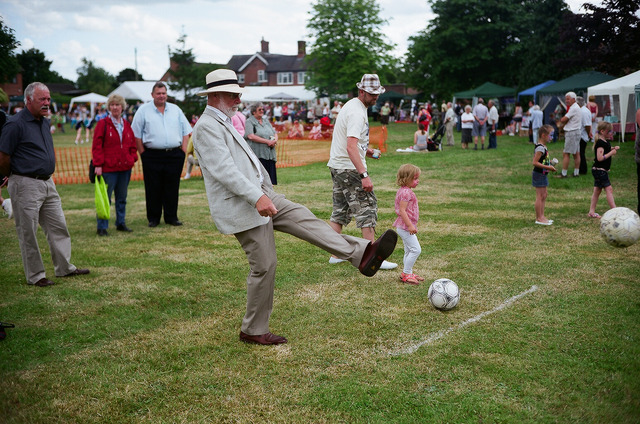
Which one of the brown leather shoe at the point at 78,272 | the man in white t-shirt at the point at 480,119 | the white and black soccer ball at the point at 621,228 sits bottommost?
the brown leather shoe at the point at 78,272

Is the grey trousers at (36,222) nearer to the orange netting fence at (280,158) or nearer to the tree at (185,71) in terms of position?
the orange netting fence at (280,158)

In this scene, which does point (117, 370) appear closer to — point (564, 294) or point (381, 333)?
point (381, 333)

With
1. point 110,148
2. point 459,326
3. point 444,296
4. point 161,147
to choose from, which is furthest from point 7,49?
point 459,326

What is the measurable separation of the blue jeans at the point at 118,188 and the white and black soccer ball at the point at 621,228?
23.5 feet

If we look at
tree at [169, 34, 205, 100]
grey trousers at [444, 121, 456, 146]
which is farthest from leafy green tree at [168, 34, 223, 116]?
grey trousers at [444, 121, 456, 146]

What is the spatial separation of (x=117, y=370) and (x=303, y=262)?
3.43m

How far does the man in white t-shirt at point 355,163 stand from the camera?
6.45m

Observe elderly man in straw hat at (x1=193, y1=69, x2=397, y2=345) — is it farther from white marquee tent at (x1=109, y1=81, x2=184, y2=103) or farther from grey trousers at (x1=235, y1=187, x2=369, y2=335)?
white marquee tent at (x1=109, y1=81, x2=184, y2=103)

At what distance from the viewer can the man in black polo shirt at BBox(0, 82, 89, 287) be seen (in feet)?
20.8

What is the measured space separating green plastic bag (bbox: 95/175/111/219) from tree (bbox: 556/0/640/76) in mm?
25308

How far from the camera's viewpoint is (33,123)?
256 inches

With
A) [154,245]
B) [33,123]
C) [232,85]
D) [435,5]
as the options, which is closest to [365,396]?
[232,85]

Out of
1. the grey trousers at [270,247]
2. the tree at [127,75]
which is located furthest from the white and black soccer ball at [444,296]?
the tree at [127,75]

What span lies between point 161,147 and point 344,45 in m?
51.1
